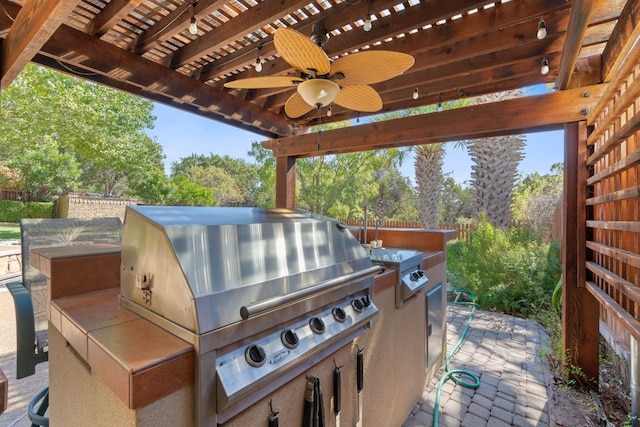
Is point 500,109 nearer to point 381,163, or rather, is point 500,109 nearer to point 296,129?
point 296,129

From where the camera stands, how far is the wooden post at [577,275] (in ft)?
7.95

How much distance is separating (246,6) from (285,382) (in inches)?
95.1

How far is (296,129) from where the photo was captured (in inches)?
181

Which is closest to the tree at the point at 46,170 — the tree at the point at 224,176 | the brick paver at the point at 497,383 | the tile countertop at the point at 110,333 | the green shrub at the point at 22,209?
the green shrub at the point at 22,209

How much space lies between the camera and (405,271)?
1884mm

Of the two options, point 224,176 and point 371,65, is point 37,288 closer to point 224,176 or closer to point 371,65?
point 371,65

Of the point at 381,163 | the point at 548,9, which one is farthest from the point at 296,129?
the point at 381,163

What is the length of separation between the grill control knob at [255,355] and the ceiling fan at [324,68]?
167 cm

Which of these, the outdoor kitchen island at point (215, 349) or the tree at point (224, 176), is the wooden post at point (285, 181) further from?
the tree at point (224, 176)

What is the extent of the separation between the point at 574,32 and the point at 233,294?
2.26m

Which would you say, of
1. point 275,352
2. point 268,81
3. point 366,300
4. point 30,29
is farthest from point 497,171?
point 30,29

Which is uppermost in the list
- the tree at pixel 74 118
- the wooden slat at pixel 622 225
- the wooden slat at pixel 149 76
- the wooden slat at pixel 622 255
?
the tree at pixel 74 118

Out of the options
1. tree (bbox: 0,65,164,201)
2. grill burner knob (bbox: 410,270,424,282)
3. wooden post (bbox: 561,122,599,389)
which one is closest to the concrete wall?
tree (bbox: 0,65,164,201)

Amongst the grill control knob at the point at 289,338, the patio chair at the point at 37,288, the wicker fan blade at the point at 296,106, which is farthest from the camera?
the wicker fan blade at the point at 296,106
